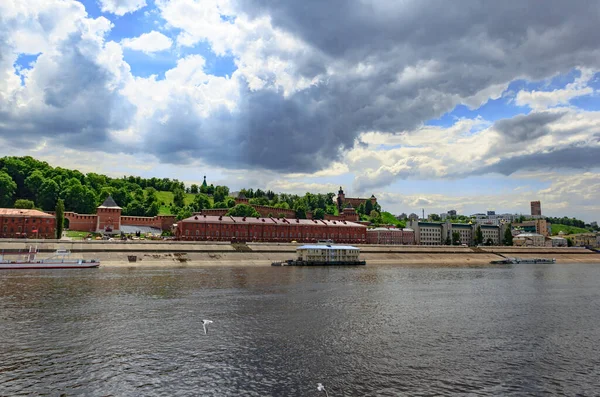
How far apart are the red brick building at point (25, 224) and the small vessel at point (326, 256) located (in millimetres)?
65775

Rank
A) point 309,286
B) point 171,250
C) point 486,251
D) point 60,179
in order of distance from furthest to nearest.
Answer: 1. point 60,179
2. point 486,251
3. point 171,250
4. point 309,286

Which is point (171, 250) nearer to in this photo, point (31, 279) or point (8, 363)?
point (31, 279)

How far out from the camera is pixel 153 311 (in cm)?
3759

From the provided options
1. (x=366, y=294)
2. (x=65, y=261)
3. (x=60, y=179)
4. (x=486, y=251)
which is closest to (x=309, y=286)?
(x=366, y=294)

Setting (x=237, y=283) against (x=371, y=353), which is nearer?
(x=371, y=353)

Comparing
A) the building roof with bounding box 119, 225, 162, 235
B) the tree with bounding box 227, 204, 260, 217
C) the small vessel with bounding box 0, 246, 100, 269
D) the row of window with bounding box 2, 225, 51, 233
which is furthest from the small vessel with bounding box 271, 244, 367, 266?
the tree with bounding box 227, 204, 260, 217

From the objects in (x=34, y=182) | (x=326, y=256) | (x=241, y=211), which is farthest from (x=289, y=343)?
(x=34, y=182)

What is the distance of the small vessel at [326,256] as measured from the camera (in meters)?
102

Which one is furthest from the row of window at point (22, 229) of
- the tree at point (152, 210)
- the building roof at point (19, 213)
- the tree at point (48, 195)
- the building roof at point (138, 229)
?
the tree at point (152, 210)

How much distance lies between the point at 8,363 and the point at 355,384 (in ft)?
63.0

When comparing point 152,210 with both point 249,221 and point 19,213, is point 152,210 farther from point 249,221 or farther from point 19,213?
point 19,213

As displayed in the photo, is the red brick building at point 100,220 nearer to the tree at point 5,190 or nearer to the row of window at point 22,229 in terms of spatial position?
the row of window at point 22,229

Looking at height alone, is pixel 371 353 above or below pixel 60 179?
below

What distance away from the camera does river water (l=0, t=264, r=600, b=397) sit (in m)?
21.3
